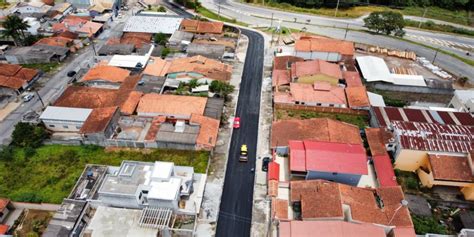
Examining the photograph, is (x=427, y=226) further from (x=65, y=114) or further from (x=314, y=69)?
(x=65, y=114)

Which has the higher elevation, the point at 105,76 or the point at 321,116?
the point at 105,76

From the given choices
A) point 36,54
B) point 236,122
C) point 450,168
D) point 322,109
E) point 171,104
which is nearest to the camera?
point 450,168

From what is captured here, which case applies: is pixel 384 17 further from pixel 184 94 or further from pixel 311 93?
pixel 184 94

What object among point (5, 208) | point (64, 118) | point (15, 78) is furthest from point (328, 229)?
point (15, 78)

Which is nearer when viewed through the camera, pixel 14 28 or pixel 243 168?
pixel 243 168

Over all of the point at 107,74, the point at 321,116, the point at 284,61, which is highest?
the point at 284,61

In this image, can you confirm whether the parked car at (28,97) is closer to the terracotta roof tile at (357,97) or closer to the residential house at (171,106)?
the residential house at (171,106)
